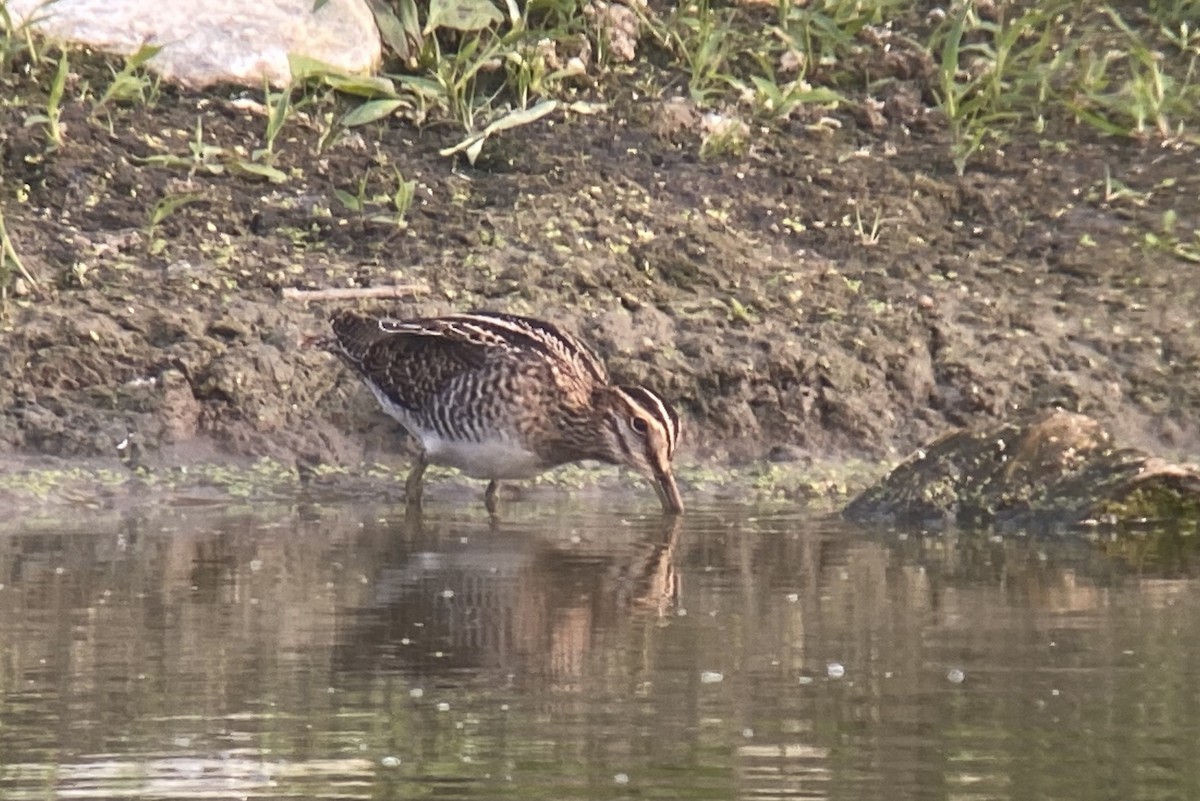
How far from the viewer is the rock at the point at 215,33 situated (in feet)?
35.8

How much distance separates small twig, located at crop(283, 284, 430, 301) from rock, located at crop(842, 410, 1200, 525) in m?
2.06

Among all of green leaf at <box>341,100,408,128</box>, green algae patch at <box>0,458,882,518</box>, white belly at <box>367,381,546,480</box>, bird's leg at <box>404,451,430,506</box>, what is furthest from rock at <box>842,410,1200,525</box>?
green leaf at <box>341,100,408,128</box>

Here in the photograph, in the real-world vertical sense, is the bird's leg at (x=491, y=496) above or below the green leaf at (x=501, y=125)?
below

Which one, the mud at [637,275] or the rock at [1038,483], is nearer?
the rock at [1038,483]

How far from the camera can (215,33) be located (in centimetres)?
1099

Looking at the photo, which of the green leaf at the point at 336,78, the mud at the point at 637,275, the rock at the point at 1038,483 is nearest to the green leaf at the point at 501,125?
the mud at the point at 637,275

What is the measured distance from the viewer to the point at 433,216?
10375mm

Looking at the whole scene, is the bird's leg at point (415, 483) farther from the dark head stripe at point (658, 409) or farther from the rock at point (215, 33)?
the rock at point (215, 33)

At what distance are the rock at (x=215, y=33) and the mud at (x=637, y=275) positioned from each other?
160 millimetres

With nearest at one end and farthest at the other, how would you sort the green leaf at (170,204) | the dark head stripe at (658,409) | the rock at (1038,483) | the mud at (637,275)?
the rock at (1038,483), the dark head stripe at (658,409), the mud at (637,275), the green leaf at (170,204)

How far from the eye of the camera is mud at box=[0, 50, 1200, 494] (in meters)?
9.40

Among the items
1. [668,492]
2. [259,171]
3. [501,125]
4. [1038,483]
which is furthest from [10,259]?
[1038,483]

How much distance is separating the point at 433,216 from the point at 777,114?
1.70m

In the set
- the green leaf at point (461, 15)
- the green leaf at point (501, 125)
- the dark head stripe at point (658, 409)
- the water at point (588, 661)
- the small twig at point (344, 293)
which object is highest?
the green leaf at point (461, 15)
